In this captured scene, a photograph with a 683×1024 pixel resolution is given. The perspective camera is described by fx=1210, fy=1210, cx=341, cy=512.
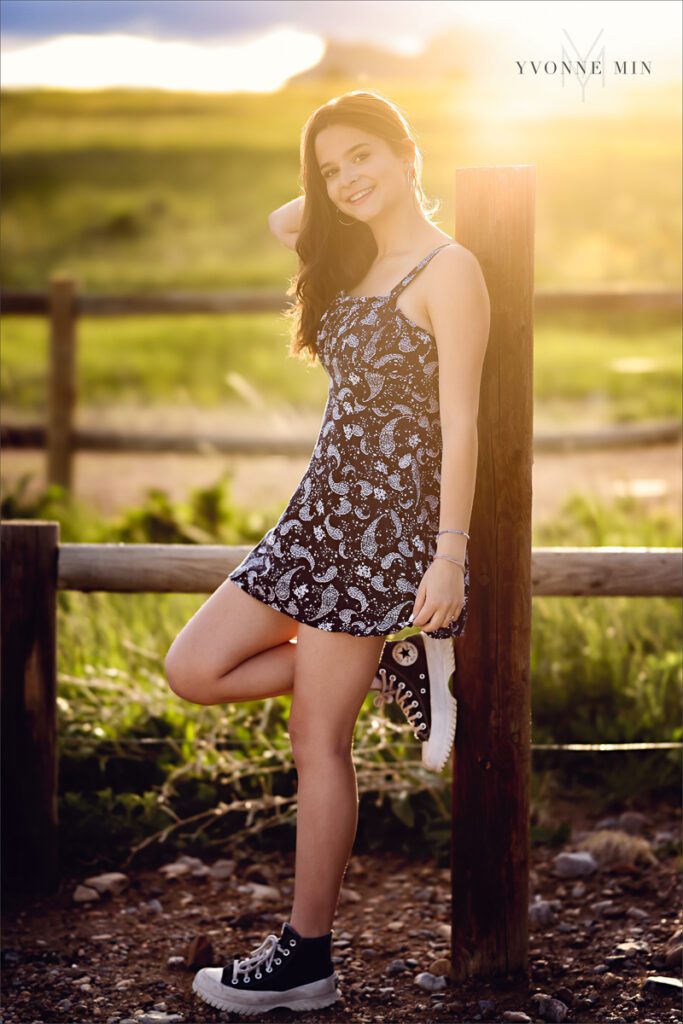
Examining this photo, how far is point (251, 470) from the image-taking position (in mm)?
9078

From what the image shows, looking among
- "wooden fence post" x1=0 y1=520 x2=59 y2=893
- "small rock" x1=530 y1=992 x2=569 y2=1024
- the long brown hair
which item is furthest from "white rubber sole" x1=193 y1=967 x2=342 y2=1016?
the long brown hair

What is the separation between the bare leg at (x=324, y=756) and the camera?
257cm

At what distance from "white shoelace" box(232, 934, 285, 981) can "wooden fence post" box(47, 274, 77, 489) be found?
4.98 metres

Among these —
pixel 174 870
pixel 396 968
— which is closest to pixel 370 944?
pixel 396 968

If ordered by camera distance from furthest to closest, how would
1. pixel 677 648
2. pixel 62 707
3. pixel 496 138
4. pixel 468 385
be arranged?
pixel 496 138, pixel 677 648, pixel 62 707, pixel 468 385

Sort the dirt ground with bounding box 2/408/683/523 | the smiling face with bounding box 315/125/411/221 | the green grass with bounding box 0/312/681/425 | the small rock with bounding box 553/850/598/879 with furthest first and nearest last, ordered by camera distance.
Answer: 1. the green grass with bounding box 0/312/681/425
2. the dirt ground with bounding box 2/408/683/523
3. the small rock with bounding box 553/850/598/879
4. the smiling face with bounding box 315/125/411/221

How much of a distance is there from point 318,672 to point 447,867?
1124mm

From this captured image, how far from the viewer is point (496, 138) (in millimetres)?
21484

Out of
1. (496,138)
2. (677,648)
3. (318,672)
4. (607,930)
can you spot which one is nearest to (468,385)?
(318,672)

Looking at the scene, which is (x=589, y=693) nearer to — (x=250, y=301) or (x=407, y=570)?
(x=407, y=570)

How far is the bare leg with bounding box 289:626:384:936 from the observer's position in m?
2.57

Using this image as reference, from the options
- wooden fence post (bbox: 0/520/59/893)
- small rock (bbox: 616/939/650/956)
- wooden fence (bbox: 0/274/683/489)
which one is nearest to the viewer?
small rock (bbox: 616/939/650/956)

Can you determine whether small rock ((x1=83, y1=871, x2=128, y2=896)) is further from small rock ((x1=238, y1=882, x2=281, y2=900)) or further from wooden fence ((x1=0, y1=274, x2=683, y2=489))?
wooden fence ((x1=0, y1=274, x2=683, y2=489))

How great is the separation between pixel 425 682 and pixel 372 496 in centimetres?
45
